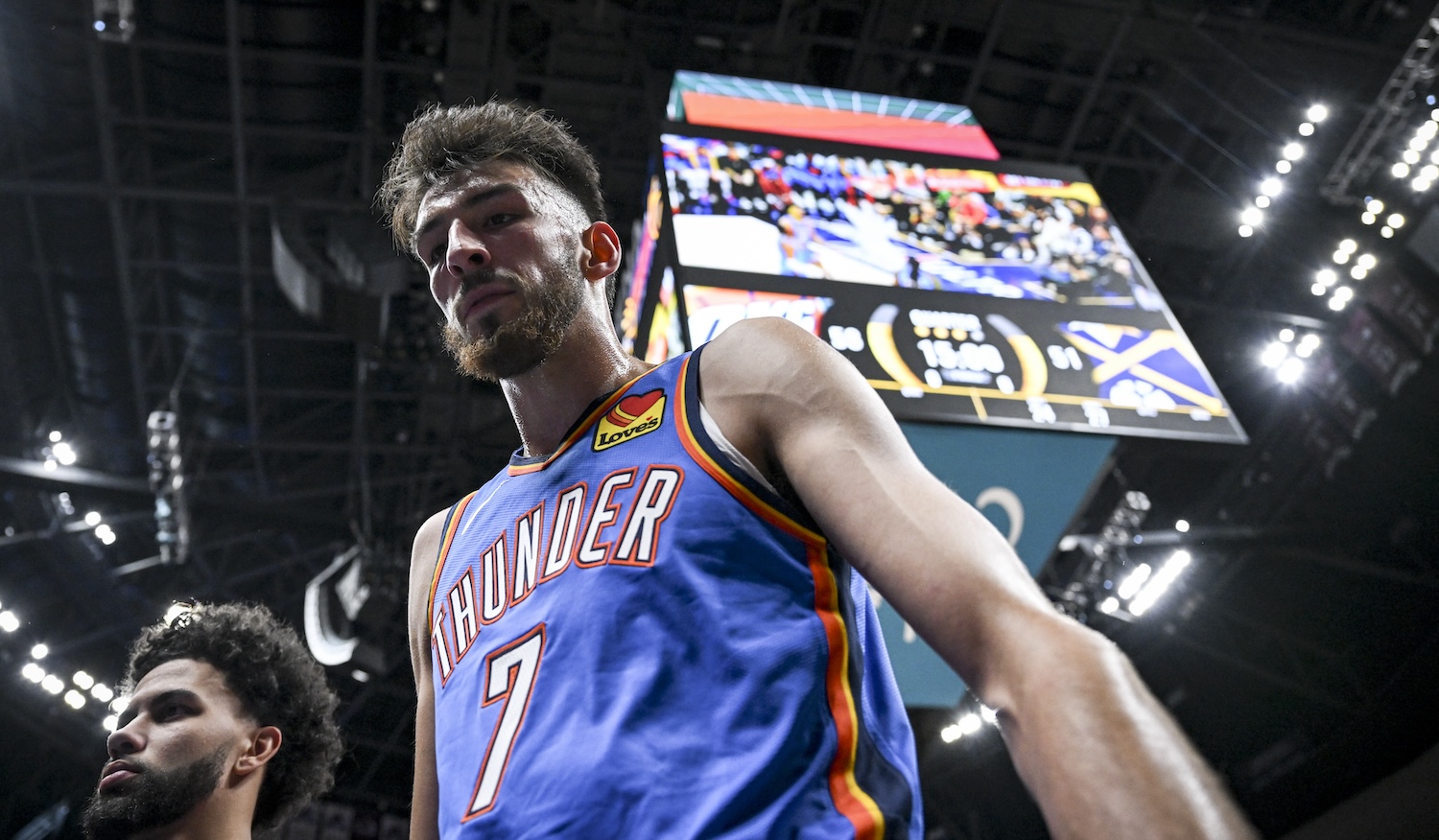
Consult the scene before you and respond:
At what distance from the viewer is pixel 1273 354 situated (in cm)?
1034

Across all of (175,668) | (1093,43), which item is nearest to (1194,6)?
(1093,43)

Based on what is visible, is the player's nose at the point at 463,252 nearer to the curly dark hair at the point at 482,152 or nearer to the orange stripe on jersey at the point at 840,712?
the curly dark hair at the point at 482,152

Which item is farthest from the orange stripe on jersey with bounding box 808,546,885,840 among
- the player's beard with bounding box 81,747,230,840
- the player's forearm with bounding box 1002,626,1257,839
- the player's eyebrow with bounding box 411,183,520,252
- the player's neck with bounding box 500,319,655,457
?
the player's beard with bounding box 81,747,230,840

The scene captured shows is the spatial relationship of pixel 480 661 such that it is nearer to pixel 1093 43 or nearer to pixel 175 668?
pixel 175 668

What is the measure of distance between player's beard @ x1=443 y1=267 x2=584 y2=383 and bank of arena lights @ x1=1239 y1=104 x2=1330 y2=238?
9026 millimetres

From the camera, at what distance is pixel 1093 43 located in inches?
344

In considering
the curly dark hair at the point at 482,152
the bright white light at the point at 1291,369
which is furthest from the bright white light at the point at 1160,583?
the curly dark hair at the point at 482,152

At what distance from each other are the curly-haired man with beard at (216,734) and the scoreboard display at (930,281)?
1.98m

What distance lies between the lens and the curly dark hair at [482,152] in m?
2.06

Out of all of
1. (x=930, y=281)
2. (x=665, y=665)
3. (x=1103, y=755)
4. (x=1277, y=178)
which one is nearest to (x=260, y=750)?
(x=665, y=665)

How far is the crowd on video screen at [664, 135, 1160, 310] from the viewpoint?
5031 mm

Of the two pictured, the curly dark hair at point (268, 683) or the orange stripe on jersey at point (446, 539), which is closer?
the orange stripe on jersey at point (446, 539)

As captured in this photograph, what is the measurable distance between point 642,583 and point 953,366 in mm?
3333

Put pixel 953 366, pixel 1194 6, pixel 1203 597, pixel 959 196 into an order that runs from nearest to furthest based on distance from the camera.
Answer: pixel 953 366 < pixel 959 196 < pixel 1194 6 < pixel 1203 597
